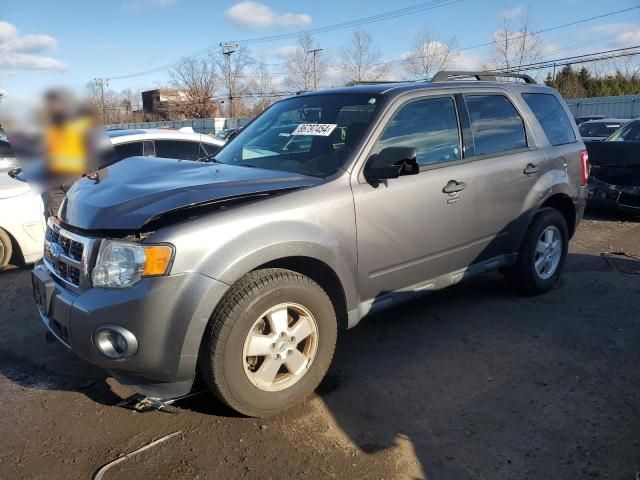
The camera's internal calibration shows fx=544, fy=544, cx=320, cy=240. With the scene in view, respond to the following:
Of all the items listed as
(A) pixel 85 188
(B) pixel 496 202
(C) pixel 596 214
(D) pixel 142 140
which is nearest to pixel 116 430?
(A) pixel 85 188

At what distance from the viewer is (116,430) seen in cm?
300

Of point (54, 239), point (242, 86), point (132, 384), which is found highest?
point (242, 86)

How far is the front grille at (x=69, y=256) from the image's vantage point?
2779mm

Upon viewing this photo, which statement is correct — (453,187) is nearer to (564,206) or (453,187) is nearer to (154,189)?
(564,206)

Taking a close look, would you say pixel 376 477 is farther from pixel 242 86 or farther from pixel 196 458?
pixel 242 86

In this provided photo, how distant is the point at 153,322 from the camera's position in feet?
8.58

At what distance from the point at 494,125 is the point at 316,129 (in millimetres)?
1581

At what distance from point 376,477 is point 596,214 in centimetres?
780

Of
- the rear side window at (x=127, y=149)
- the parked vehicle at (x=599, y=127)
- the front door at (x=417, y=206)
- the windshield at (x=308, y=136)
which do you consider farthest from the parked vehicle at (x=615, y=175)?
the parked vehicle at (x=599, y=127)

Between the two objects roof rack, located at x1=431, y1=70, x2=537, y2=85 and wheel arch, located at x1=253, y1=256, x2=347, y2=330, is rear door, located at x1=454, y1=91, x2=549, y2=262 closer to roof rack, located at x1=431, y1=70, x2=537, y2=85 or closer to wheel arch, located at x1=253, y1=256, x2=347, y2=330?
roof rack, located at x1=431, y1=70, x2=537, y2=85

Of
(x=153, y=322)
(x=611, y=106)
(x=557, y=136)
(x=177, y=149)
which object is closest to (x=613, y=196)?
(x=557, y=136)

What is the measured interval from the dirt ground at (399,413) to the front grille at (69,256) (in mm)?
841

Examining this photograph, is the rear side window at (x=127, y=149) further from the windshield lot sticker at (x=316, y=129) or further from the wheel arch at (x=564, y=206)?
the wheel arch at (x=564, y=206)

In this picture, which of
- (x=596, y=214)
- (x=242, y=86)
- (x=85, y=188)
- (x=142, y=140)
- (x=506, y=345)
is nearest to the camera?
(x=85, y=188)
